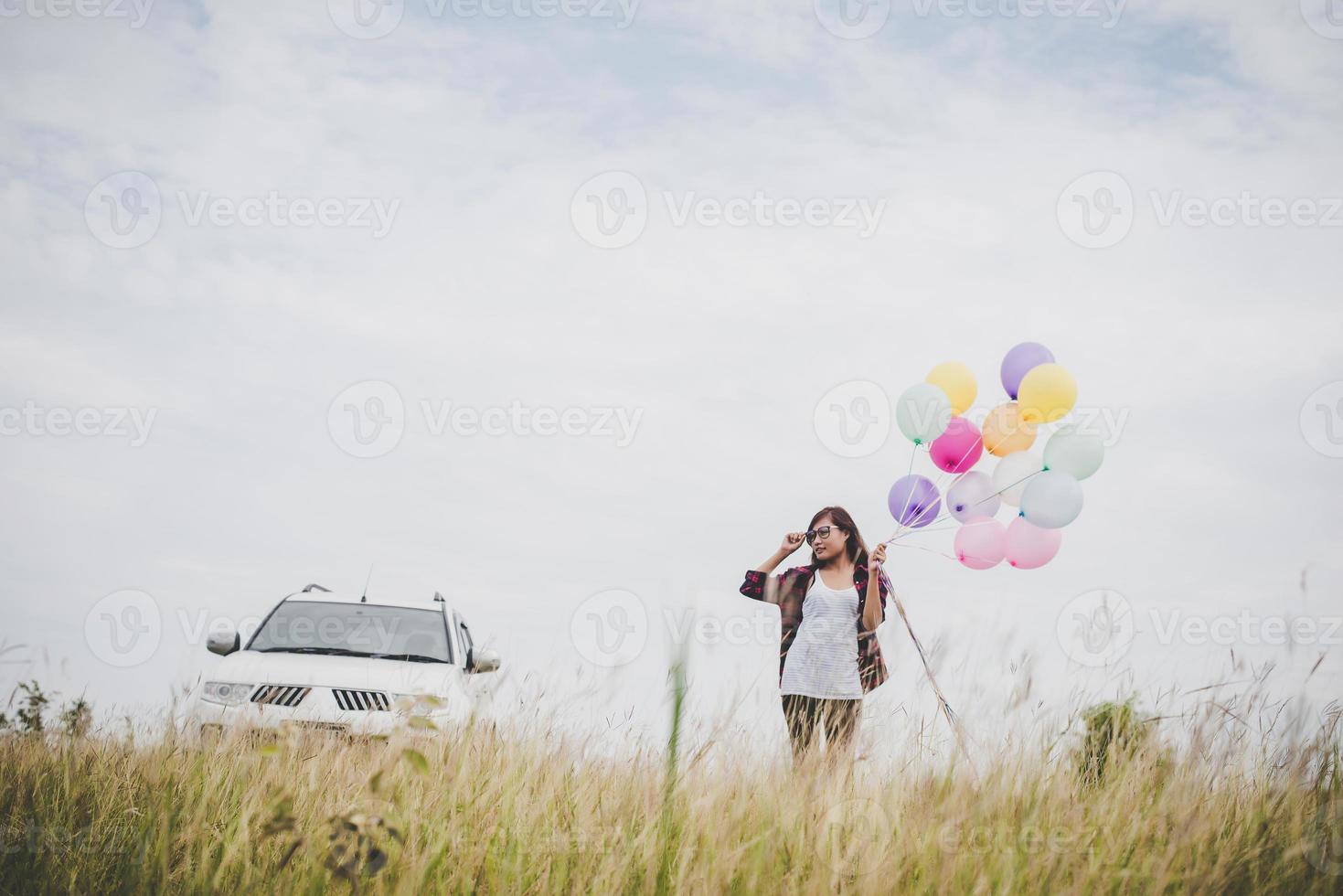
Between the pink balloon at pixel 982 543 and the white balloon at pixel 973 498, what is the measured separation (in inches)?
3.5

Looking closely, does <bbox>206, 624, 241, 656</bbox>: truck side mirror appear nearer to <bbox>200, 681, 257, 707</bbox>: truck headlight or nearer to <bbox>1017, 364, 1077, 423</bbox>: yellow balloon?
<bbox>200, 681, 257, 707</bbox>: truck headlight

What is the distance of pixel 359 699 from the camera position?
5535 mm

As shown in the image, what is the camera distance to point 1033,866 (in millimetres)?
2820

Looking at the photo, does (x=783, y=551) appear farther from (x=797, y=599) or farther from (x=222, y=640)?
(x=222, y=640)

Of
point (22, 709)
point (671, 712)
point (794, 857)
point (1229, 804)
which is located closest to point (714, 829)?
point (794, 857)

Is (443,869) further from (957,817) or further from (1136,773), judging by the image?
(1136,773)

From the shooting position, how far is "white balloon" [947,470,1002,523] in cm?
630

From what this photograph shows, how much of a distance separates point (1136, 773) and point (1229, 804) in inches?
13.1

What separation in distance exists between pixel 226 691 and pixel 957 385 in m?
5.24

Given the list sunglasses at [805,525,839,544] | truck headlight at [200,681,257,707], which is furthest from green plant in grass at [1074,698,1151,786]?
truck headlight at [200,681,257,707]

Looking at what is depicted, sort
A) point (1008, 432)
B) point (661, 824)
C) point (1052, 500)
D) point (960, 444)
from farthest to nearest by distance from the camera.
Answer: point (960, 444), point (1008, 432), point (1052, 500), point (661, 824)

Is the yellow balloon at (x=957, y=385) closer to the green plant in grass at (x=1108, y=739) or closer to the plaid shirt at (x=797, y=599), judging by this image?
the plaid shirt at (x=797, y=599)

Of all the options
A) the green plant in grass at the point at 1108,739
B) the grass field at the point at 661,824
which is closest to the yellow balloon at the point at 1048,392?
the green plant in grass at the point at 1108,739

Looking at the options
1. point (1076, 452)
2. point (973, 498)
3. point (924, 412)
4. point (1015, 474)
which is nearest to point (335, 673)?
point (924, 412)
